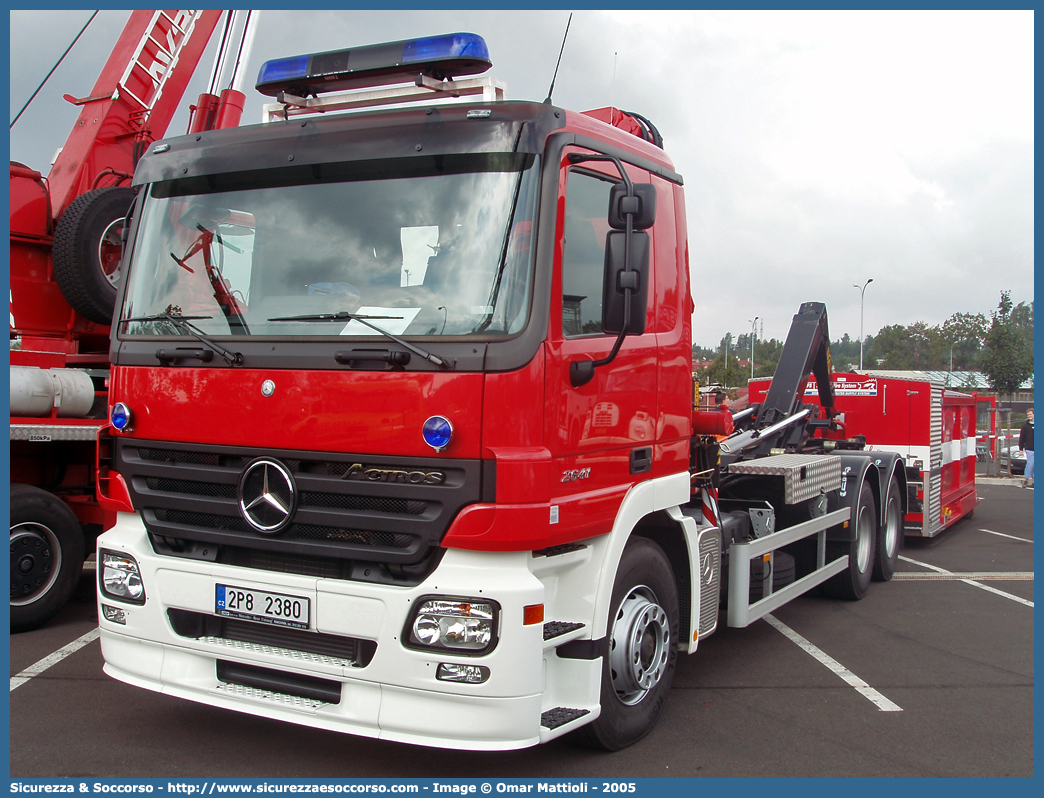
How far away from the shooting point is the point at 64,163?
23.1 feet

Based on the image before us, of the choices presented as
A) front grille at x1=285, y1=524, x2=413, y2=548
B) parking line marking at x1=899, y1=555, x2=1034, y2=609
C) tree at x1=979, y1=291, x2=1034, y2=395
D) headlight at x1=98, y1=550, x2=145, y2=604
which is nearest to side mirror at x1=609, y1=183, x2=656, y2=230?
front grille at x1=285, y1=524, x2=413, y2=548

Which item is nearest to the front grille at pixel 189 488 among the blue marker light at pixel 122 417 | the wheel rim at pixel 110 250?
the blue marker light at pixel 122 417

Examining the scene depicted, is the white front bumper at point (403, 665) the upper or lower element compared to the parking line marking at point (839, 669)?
upper

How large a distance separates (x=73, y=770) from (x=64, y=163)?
203 inches

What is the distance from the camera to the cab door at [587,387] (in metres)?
3.52

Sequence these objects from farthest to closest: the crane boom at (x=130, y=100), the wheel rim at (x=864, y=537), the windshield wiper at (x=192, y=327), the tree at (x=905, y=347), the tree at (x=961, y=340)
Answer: the tree at (x=905, y=347) → the tree at (x=961, y=340) → the wheel rim at (x=864, y=537) → the crane boom at (x=130, y=100) → the windshield wiper at (x=192, y=327)

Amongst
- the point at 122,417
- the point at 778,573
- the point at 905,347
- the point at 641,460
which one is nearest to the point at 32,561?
the point at 122,417

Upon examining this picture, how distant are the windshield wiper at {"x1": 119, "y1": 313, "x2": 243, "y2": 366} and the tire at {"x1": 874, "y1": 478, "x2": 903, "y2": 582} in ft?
21.0

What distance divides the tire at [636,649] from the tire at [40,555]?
397 cm

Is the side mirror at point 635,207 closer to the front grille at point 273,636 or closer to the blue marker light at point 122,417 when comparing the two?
the front grille at point 273,636

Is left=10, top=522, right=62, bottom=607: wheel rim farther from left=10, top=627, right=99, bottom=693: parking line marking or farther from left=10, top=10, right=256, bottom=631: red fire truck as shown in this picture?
left=10, top=627, right=99, bottom=693: parking line marking

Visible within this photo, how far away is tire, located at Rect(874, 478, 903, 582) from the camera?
322 inches

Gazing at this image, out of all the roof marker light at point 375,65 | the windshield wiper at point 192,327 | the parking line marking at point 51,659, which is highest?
the roof marker light at point 375,65

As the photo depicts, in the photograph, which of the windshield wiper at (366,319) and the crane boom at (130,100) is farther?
the crane boom at (130,100)
